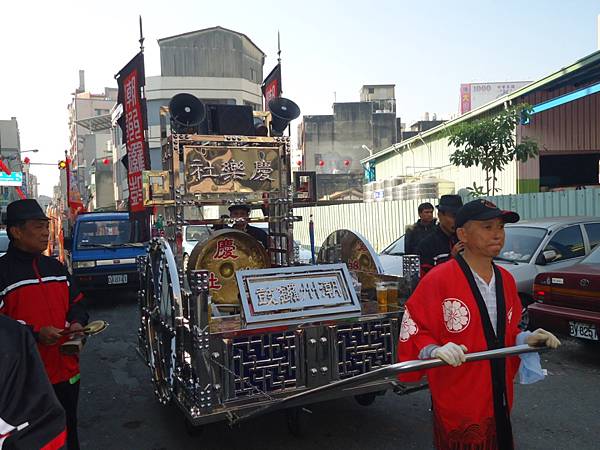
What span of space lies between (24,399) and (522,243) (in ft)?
23.6

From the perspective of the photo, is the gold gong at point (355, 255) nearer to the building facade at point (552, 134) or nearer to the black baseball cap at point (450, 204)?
the black baseball cap at point (450, 204)

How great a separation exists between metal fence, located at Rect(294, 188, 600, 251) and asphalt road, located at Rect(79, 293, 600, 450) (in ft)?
16.4

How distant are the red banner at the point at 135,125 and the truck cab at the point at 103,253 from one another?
14.3 ft

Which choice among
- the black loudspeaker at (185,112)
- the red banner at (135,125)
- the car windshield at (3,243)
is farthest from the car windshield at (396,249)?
the car windshield at (3,243)

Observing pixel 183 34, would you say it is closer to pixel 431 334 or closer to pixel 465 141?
pixel 465 141

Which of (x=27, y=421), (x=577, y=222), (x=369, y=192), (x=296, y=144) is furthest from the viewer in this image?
(x=296, y=144)

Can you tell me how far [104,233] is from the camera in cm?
1067

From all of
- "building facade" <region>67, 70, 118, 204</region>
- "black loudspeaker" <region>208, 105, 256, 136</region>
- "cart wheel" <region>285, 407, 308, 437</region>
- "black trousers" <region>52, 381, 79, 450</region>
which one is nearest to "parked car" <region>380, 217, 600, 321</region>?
"black loudspeaker" <region>208, 105, 256, 136</region>

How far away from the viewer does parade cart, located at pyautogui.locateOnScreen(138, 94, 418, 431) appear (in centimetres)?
356

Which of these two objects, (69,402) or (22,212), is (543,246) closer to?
(69,402)

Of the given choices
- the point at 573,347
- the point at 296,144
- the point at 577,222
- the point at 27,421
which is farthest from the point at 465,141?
the point at 296,144

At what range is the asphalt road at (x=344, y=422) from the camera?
406cm

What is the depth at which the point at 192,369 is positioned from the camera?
141 inches

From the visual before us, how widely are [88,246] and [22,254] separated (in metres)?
7.43
